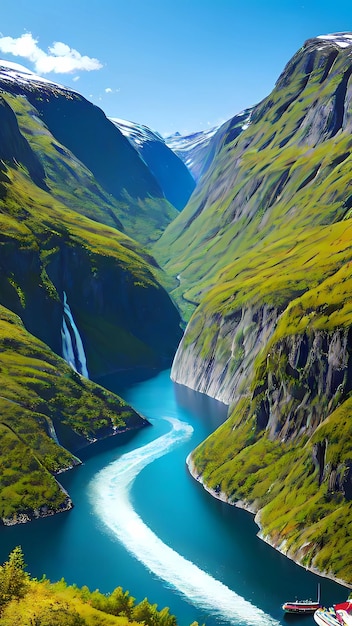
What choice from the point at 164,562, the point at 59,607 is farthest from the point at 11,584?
the point at 164,562

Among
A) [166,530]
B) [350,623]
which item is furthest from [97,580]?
[350,623]

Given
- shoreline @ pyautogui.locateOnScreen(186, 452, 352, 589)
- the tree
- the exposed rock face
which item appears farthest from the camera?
the exposed rock face

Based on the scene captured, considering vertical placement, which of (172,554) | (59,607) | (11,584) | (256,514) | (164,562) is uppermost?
(11,584)

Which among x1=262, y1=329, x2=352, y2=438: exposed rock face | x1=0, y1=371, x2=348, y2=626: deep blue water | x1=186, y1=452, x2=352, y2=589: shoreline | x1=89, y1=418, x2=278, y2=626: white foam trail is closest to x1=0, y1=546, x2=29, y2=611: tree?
x1=0, y1=371, x2=348, y2=626: deep blue water

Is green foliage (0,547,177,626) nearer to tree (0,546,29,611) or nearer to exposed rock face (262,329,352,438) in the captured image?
tree (0,546,29,611)

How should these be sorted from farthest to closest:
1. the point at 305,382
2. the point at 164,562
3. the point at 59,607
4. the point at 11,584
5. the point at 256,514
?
the point at 305,382
the point at 256,514
the point at 164,562
the point at 11,584
the point at 59,607

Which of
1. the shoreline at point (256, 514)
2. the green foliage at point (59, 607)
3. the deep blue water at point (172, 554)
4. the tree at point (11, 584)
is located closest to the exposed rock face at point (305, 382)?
the shoreline at point (256, 514)

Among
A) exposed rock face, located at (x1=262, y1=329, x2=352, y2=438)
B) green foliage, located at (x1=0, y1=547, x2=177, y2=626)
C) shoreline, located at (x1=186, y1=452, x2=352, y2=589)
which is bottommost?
shoreline, located at (x1=186, y1=452, x2=352, y2=589)

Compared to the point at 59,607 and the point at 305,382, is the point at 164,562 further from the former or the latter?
the point at 59,607
